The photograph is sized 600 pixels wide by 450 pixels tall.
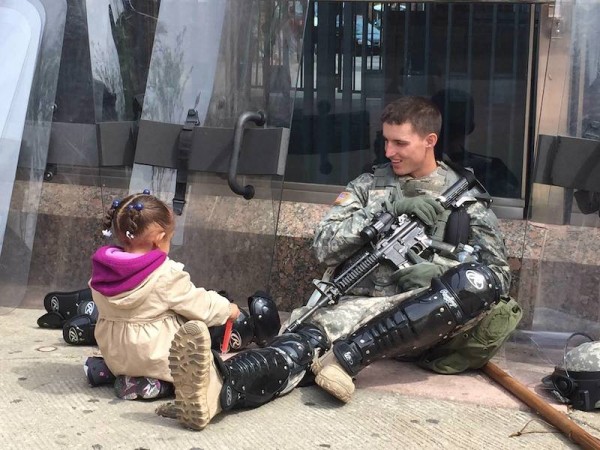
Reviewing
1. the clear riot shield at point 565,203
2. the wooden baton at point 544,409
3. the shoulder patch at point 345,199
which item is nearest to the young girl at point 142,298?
the shoulder patch at point 345,199

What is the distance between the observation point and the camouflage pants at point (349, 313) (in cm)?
380

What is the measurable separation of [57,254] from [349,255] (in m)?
1.65

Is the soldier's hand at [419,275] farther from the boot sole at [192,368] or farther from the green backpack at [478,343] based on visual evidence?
the boot sole at [192,368]

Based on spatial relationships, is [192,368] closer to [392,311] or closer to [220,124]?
[392,311]

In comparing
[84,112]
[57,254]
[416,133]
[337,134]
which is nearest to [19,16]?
[84,112]

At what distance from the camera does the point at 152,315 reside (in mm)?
3412

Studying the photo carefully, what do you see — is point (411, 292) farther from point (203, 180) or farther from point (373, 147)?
point (373, 147)

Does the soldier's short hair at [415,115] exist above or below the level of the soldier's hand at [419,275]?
above

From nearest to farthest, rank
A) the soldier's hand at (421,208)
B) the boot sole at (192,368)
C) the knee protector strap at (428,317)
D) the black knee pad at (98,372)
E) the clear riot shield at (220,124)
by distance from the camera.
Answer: the boot sole at (192,368) → the knee protector strap at (428,317) → the black knee pad at (98,372) → the soldier's hand at (421,208) → the clear riot shield at (220,124)

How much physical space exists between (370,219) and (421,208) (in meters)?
0.23

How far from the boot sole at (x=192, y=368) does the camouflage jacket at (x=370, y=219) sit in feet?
3.53

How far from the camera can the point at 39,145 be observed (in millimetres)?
4809

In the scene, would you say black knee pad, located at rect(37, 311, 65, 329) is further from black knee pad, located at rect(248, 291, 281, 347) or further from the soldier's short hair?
the soldier's short hair

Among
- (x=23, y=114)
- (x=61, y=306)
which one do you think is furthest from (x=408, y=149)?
(x=23, y=114)
